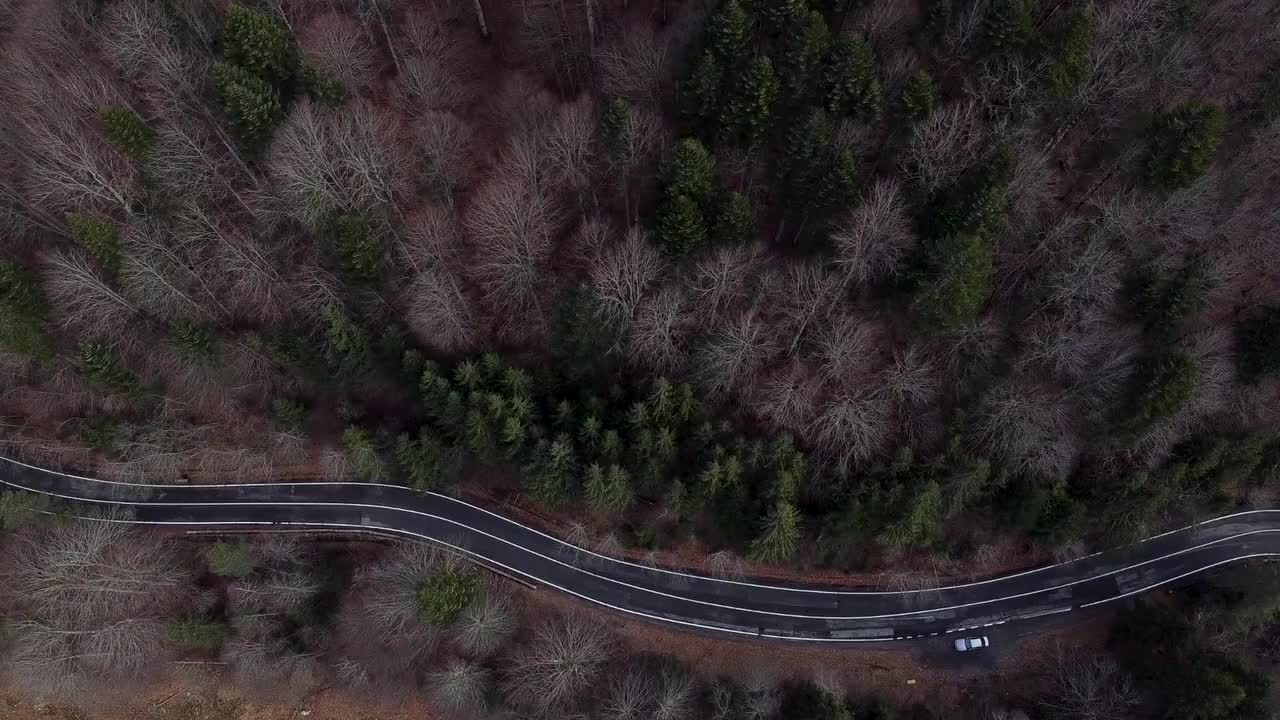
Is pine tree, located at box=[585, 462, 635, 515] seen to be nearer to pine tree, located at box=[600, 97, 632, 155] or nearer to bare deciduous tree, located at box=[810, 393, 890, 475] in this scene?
bare deciduous tree, located at box=[810, 393, 890, 475]

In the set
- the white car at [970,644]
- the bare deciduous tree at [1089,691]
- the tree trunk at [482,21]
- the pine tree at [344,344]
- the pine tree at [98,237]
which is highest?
the tree trunk at [482,21]

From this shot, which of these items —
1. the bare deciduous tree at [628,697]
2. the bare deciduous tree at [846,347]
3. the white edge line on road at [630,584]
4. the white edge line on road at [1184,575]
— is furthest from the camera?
the white edge line on road at [1184,575]

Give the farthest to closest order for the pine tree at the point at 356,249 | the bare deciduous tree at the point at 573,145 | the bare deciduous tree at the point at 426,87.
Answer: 1. the bare deciduous tree at the point at 426,87
2. the bare deciduous tree at the point at 573,145
3. the pine tree at the point at 356,249

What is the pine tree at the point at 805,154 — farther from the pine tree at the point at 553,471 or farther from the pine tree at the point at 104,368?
the pine tree at the point at 104,368

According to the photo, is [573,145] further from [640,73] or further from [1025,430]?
[1025,430]

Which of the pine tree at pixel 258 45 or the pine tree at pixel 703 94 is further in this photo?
the pine tree at pixel 703 94

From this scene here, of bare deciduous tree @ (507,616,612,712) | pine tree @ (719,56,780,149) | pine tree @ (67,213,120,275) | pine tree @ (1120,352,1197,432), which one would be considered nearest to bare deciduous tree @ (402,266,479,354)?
pine tree @ (67,213,120,275)

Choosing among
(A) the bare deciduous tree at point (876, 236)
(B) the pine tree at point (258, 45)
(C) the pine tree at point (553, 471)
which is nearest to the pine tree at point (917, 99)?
(A) the bare deciduous tree at point (876, 236)

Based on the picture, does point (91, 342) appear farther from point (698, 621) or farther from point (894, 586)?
point (894, 586)
